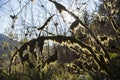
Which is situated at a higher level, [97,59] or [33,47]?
[33,47]

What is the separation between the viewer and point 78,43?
12.0 feet

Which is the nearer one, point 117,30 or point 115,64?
point 115,64

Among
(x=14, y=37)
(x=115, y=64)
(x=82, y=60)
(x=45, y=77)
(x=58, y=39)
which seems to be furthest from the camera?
(x=14, y=37)

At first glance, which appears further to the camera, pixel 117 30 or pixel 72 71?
pixel 72 71

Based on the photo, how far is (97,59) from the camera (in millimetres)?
3654

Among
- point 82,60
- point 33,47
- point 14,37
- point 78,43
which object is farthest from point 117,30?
point 14,37

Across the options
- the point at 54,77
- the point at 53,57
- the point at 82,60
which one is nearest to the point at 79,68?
the point at 82,60

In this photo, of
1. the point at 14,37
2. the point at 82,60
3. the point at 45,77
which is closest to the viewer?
the point at 45,77

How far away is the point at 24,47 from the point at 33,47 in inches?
5.0

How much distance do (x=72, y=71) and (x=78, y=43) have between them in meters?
1.18

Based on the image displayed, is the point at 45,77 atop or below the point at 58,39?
below

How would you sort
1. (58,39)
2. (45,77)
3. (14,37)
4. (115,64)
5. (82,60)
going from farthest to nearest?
(14,37), (82,60), (45,77), (115,64), (58,39)

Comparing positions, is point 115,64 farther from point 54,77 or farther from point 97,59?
point 54,77

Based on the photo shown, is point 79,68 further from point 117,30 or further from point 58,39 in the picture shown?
point 58,39
